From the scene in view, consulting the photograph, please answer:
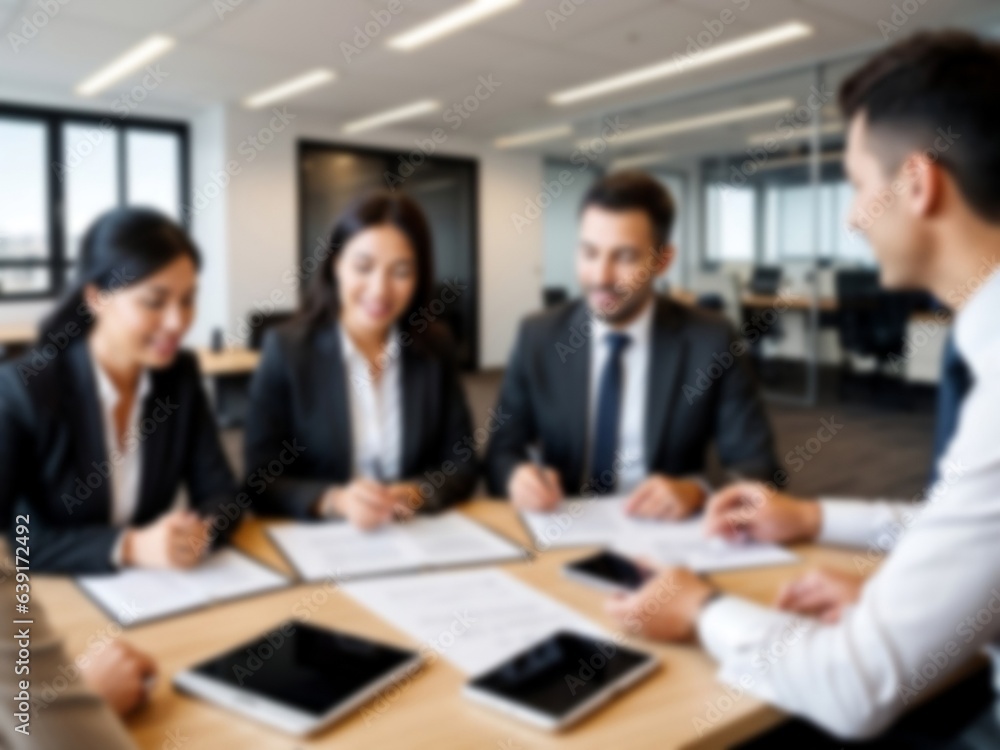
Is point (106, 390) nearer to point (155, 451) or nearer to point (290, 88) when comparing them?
point (155, 451)

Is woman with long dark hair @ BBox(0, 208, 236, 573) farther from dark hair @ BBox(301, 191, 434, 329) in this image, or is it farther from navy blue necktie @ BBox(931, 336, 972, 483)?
navy blue necktie @ BBox(931, 336, 972, 483)

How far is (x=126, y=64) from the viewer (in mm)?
6008

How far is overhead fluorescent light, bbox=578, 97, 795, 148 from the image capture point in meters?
7.55

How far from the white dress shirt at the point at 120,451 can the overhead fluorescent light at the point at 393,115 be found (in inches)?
241

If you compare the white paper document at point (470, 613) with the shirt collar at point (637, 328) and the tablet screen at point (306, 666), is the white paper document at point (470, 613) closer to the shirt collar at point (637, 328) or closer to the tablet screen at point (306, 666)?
the tablet screen at point (306, 666)

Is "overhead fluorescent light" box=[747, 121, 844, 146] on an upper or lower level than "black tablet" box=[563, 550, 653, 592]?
upper

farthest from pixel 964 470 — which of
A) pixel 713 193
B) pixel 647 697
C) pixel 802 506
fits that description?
pixel 713 193

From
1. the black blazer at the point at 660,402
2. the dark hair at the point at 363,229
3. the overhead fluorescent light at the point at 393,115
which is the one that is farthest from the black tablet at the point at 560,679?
the overhead fluorescent light at the point at 393,115

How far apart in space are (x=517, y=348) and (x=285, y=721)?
1409mm

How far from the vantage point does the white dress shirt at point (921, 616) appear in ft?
2.89

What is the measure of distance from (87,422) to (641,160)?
7.79m

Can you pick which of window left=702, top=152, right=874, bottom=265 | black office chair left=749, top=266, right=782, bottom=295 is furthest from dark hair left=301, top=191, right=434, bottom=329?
black office chair left=749, top=266, right=782, bottom=295

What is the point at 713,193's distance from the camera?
10188mm

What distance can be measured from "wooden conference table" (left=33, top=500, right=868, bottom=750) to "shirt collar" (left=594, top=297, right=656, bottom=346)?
3.01 feet
